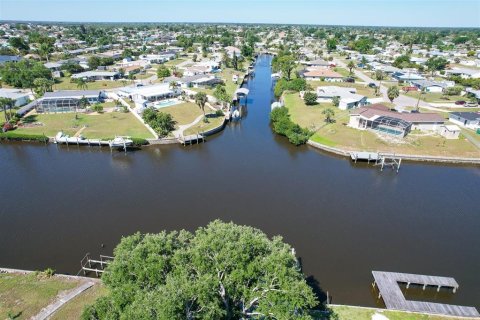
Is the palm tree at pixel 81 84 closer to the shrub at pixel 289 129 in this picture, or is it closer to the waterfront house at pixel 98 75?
the waterfront house at pixel 98 75

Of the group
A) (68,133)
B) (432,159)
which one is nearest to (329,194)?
(432,159)

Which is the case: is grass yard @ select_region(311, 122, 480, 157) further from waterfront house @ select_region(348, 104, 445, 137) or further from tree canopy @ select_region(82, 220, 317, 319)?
tree canopy @ select_region(82, 220, 317, 319)

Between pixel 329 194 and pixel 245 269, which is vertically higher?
pixel 245 269

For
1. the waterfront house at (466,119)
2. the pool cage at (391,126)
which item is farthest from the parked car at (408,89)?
the pool cage at (391,126)

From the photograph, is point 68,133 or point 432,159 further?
point 68,133

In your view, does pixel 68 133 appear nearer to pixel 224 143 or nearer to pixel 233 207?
pixel 224 143

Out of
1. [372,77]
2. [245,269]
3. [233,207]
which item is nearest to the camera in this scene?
[245,269]
